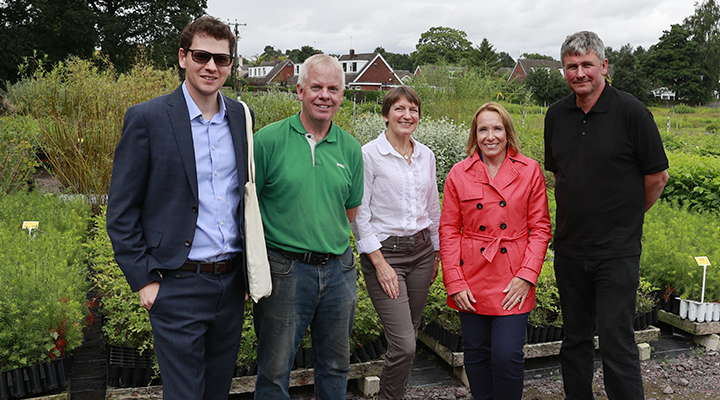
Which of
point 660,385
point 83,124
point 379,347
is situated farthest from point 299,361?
point 83,124

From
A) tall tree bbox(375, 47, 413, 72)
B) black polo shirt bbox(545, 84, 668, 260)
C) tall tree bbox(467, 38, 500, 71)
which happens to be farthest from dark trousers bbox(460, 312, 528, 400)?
tall tree bbox(375, 47, 413, 72)

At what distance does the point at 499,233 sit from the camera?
292cm

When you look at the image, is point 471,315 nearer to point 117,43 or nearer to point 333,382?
point 333,382

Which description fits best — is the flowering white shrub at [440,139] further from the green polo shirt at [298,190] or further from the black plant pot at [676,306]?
the green polo shirt at [298,190]

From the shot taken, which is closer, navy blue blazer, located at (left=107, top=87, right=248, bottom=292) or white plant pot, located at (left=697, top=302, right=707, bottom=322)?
navy blue blazer, located at (left=107, top=87, right=248, bottom=292)

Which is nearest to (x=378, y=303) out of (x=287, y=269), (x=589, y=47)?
(x=287, y=269)

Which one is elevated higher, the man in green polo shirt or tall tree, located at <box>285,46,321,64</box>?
tall tree, located at <box>285,46,321,64</box>

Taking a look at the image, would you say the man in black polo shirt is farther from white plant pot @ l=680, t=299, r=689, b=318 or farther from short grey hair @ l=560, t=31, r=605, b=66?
white plant pot @ l=680, t=299, r=689, b=318

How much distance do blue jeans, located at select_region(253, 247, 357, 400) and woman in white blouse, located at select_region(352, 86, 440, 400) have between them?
0.34 metres

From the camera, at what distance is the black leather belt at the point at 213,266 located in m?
2.18

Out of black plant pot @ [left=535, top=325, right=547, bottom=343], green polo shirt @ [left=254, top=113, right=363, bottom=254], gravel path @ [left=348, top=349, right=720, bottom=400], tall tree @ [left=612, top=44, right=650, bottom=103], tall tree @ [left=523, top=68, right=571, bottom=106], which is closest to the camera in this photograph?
green polo shirt @ [left=254, top=113, right=363, bottom=254]

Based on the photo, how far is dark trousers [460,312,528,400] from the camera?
2793 millimetres

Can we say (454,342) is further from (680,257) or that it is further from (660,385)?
(680,257)

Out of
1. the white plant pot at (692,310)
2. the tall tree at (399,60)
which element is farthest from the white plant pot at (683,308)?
the tall tree at (399,60)
